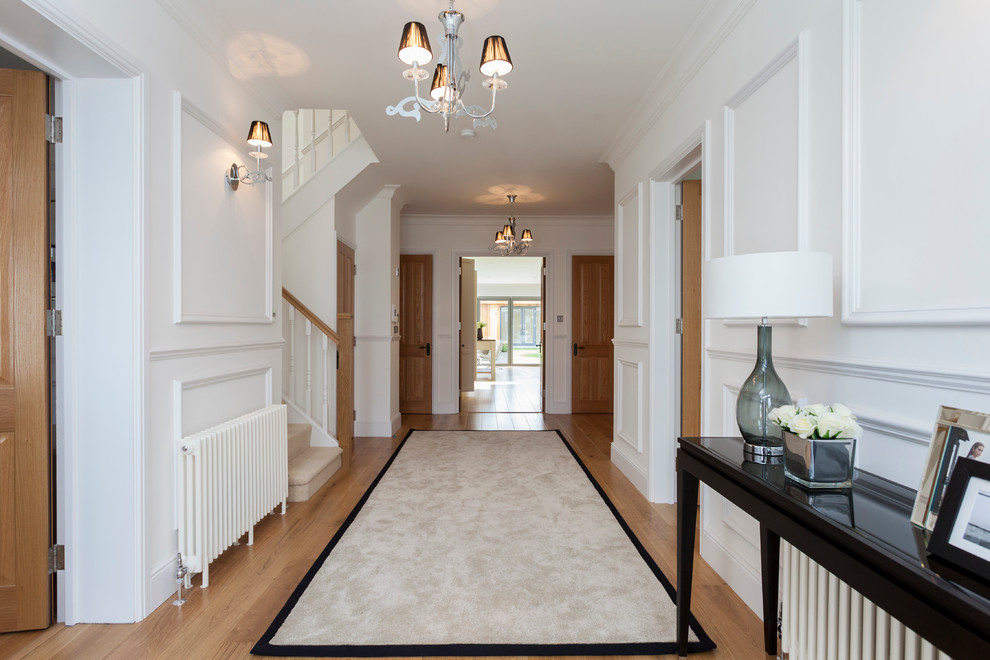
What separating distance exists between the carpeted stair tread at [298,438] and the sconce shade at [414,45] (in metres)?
2.85

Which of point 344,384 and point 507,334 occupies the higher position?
point 507,334

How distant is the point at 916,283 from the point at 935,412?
31 centimetres

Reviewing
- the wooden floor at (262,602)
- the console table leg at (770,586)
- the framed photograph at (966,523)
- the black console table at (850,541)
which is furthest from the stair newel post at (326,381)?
the framed photograph at (966,523)

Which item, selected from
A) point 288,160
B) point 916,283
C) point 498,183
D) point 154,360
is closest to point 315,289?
point 288,160

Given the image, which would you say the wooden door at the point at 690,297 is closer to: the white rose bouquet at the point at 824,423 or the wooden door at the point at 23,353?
the white rose bouquet at the point at 824,423

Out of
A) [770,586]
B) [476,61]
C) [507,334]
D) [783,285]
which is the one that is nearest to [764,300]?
[783,285]

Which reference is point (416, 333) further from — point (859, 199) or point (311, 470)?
point (859, 199)

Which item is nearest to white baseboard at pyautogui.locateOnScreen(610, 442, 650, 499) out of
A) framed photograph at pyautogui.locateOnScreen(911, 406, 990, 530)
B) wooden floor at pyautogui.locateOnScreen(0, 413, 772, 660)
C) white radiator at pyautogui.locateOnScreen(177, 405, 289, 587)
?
wooden floor at pyautogui.locateOnScreen(0, 413, 772, 660)

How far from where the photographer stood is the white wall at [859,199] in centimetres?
122

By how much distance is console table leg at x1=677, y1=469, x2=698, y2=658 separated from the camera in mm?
1754

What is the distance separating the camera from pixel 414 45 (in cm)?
169

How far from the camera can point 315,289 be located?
475 cm

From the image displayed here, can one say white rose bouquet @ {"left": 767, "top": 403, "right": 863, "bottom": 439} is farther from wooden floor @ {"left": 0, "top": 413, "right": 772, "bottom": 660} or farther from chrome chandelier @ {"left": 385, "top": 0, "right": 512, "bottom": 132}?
chrome chandelier @ {"left": 385, "top": 0, "right": 512, "bottom": 132}

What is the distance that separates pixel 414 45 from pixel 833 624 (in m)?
2.00
